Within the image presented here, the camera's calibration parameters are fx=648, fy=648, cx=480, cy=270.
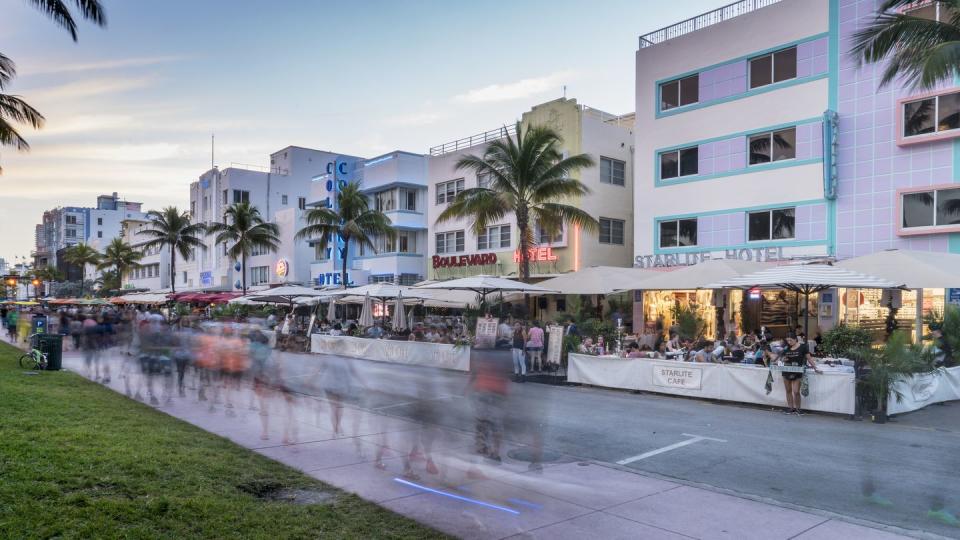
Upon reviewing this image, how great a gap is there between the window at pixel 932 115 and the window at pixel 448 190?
76.9ft

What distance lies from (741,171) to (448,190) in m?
19.3

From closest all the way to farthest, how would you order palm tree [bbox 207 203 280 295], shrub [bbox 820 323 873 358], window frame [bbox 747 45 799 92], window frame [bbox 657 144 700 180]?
shrub [bbox 820 323 873 358] < window frame [bbox 747 45 799 92] < window frame [bbox 657 144 700 180] < palm tree [bbox 207 203 280 295]

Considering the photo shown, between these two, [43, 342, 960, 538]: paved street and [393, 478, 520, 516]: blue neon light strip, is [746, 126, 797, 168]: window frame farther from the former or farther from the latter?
[393, 478, 520, 516]: blue neon light strip

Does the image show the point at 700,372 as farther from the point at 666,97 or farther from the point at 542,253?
the point at 542,253

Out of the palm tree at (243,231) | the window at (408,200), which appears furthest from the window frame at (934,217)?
the palm tree at (243,231)

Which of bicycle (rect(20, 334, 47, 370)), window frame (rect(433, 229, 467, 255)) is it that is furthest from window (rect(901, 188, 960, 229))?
bicycle (rect(20, 334, 47, 370))

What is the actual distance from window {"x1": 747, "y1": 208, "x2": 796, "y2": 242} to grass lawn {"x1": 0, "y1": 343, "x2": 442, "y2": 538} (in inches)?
832

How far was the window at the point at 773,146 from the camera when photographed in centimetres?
2398

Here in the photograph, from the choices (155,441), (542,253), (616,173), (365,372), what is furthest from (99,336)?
(616,173)

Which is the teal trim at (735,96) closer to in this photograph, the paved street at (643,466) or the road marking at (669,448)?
the paved street at (643,466)

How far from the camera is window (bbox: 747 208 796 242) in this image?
2391cm

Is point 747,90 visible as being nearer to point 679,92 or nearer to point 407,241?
point 679,92

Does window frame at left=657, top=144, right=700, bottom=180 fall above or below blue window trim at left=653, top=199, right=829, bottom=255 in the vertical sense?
above

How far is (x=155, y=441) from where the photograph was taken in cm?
933
